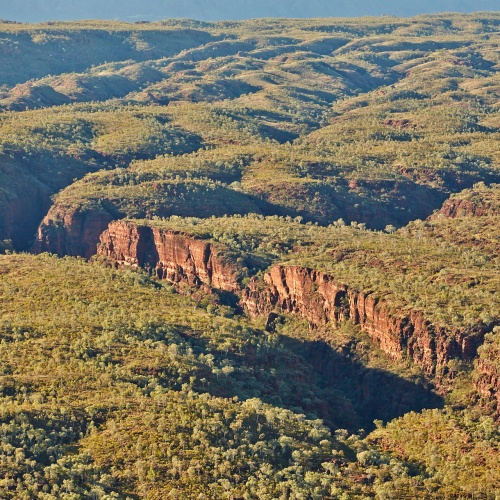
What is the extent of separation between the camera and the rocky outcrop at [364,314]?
516 ft

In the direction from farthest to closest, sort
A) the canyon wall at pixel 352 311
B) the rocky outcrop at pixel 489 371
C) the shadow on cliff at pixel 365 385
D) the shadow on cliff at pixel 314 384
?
1. the shadow on cliff at pixel 365 385
2. the canyon wall at pixel 352 311
3. the shadow on cliff at pixel 314 384
4. the rocky outcrop at pixel 489 371

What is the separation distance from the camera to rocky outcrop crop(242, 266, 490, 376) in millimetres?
157375

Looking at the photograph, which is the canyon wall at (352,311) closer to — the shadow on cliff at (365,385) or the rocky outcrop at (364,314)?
the rocky outcrop at (364,314)

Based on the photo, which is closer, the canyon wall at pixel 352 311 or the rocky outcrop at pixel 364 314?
the rocky outcrop at pixel 364 314

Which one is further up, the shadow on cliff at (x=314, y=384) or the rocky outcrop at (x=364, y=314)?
the rocky outcrop at (x=364, y=314)

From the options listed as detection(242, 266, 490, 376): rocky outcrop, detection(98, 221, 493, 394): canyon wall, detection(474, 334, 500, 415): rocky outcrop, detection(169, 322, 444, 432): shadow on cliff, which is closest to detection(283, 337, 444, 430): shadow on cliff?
detection(169, 322, 444, 432): shadow on cliff

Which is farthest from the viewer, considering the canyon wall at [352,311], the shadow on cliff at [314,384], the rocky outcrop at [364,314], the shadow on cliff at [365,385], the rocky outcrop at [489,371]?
the shadow on cliff at [365,385]

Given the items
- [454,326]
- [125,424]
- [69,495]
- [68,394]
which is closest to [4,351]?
[68,394]

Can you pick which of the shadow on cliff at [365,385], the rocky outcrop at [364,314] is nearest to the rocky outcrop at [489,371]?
the rocky outcrop at [364,314]

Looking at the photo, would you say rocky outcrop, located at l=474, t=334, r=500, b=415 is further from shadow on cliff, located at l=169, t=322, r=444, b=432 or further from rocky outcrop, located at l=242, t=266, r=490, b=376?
shadow on cliff, located at l=169, t=322, r=444, b=432

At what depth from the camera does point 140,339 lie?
159 m

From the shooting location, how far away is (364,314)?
172000 millimetres

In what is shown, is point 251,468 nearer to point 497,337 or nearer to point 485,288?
point 497,337

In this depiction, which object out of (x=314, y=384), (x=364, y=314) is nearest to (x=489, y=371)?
(x=364, y=314)
